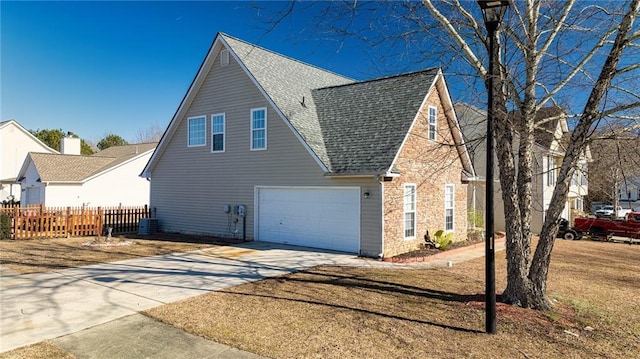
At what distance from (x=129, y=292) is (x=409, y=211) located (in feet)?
30.2

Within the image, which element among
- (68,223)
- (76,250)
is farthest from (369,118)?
(68,223)

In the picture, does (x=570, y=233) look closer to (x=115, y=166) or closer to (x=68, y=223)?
(x=68, y=223)

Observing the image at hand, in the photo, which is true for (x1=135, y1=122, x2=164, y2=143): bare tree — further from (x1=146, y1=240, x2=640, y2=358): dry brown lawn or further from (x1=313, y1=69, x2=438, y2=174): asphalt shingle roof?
(x1=146, y1=240, x2=640, y2=358): dry brown lawn

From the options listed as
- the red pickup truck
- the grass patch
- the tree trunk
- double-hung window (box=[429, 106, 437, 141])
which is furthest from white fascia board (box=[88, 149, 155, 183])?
the red pickup truck

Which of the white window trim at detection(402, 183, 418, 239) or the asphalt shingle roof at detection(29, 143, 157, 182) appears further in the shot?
the asphalt shingle roof at detection(29, 143, 157, 182)

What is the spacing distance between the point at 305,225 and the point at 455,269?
5.60m

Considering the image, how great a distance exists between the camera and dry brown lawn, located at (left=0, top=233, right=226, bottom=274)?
1100 cm

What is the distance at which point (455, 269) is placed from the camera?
10.9 m

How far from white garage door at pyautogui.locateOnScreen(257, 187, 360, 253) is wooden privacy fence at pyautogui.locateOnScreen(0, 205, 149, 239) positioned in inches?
292

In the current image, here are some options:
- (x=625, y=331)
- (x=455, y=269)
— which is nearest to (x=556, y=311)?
(x=625, y=331)

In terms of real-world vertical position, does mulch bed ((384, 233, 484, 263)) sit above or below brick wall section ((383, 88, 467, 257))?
below

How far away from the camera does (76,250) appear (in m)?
13.5

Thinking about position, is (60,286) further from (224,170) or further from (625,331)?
(625,331)

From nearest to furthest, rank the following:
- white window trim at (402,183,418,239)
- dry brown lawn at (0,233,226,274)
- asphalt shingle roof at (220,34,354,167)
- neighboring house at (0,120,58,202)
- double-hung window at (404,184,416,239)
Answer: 1. dry brown lawn at (0,233,226,274)
2. white window trim at (402,183,418,239)
3. double-hung window at (404,184,416,239)
4. asphalt shingle roof at (220,34,354,167)
5. neighboring house at (0,120,58,202)
